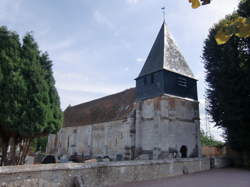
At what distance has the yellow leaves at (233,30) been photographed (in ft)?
6.58

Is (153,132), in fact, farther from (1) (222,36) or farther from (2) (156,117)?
(1) (222,36)

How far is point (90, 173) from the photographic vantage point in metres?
9.34

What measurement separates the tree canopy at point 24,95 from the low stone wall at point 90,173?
2850 millimetres

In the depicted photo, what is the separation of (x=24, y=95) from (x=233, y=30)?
33.9ft

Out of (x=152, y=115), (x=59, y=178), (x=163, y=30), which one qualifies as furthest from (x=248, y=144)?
(x=59, y=178)

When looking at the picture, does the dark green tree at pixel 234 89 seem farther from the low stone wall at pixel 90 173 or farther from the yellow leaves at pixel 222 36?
the yellow leaves at pixel 222 36

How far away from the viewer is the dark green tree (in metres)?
18.0

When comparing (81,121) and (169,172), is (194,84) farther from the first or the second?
(81,121)

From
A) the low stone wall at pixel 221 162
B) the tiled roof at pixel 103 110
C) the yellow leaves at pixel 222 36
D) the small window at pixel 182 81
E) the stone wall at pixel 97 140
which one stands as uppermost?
the small window at pixel 182 81

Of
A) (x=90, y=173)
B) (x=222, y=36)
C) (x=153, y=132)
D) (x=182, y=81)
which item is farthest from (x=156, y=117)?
(x=222, y=36)

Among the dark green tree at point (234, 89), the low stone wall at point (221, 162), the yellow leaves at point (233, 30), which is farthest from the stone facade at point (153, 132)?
the yellow leaves at point (233, 30)

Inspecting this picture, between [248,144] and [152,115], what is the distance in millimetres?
8497

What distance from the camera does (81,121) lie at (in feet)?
95.2

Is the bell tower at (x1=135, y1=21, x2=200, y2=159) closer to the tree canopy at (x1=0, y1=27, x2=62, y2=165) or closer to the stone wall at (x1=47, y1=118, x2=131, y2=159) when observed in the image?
the stone wall at (x1=47, y1=118, x2=131, y2=159)
